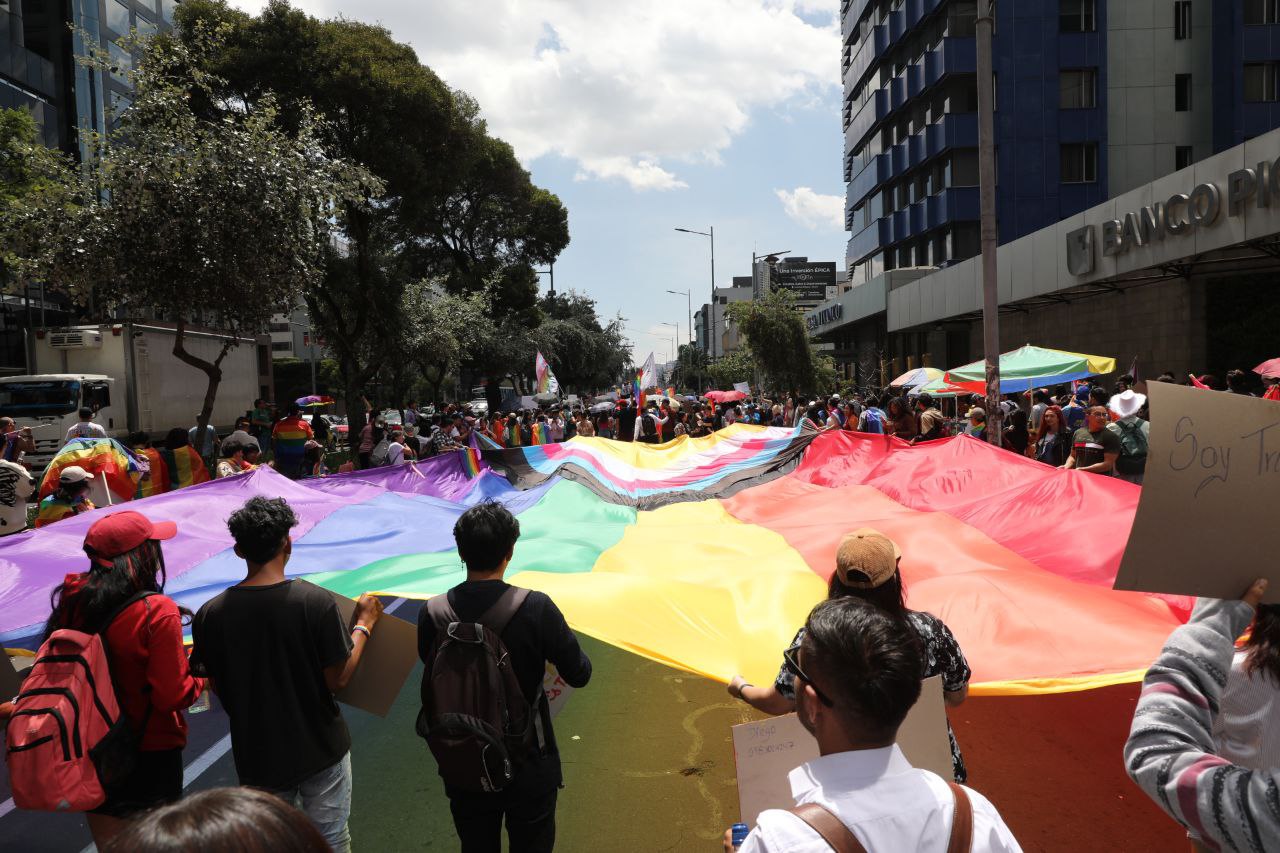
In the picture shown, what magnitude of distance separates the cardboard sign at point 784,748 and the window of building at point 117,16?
5345 cm

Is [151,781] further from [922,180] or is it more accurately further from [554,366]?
[554,366]

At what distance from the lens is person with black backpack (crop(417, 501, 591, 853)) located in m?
2.85

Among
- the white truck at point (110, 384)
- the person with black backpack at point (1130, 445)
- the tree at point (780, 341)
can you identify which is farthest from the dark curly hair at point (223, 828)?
the tree at point (780, 341)

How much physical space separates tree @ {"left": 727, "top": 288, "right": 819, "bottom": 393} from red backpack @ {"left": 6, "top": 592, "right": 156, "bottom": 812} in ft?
118

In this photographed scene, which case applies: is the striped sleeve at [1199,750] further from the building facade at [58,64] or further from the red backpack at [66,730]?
the building facade at [58,64]

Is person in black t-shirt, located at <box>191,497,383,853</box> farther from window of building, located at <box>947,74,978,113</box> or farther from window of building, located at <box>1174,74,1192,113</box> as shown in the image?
window of building, located at <box>1174,74,1192,113</box>

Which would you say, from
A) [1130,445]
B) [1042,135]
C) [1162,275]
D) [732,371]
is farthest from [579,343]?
[1130,445]

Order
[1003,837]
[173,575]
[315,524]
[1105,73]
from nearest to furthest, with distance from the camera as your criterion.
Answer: [1003,837] → [173,575] → [315,524] → [1105,73]

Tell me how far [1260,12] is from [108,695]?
3798cm

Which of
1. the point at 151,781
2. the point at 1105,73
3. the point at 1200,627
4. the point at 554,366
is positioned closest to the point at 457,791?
the point at 151,781

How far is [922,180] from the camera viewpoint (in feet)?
129

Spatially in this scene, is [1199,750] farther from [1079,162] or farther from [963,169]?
[963,169]

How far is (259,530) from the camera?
318 centimetres

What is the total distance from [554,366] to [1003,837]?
55777mm
